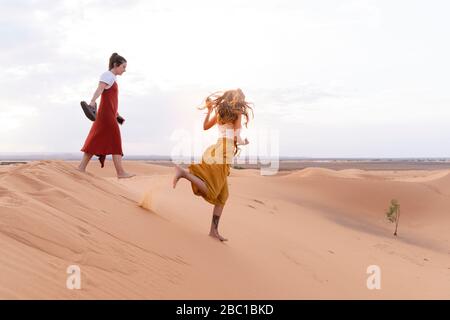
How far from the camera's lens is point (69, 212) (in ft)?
13.8

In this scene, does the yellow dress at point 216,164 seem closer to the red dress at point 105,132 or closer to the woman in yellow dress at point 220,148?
the woman in yellow dress at point 220,148


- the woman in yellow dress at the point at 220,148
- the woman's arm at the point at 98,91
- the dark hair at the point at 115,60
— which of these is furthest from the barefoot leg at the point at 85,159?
the woman in yellow dress at the point at 220,148

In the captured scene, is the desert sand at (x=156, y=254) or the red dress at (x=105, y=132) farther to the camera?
the red dress at (x=105, y=132)

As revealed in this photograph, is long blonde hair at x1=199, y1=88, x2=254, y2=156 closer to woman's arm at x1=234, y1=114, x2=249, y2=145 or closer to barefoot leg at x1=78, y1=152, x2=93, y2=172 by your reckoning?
woman's arm at x1=234, y1=114, x2=249, y2=145

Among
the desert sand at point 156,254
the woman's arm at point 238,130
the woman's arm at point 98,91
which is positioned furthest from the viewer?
the woman's arm at point 98,91

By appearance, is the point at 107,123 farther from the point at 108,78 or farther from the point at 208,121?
the point at 208,121

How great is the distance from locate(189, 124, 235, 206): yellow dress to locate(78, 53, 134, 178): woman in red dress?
4.97 ft

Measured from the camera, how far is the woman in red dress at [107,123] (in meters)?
5.77

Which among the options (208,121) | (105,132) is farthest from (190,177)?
(105,132)

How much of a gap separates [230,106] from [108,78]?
6.40 ft

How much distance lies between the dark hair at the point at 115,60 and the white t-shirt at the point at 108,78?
12 cm

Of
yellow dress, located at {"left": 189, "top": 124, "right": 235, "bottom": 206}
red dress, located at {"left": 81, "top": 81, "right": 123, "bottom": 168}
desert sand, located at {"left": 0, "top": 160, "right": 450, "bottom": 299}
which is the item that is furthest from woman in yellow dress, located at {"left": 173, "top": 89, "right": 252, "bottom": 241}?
red dress, located at {"left": 81, "top": 81, "right": 123, "bottom": 168}

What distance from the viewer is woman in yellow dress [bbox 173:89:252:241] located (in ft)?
15.9

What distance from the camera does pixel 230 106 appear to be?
484 cm
